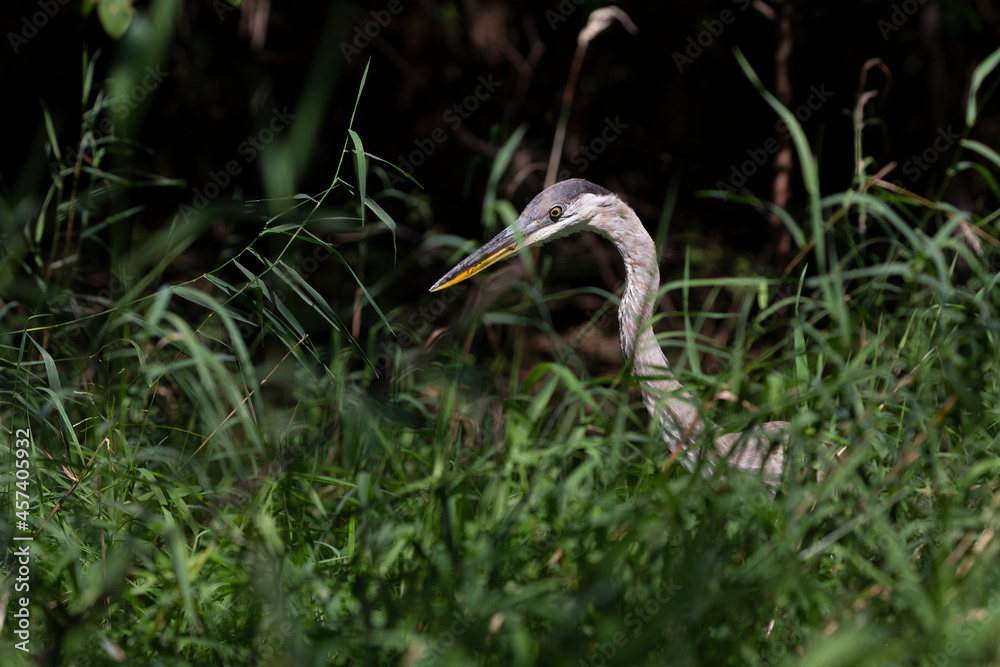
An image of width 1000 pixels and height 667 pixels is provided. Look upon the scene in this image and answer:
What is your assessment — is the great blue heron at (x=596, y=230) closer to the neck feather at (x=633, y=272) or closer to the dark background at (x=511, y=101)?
the neck feather at (x=633, y=272)

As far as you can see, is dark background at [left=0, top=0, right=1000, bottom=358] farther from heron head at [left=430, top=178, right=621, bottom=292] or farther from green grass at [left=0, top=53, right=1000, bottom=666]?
green grass at [left=0, top=53, right=1000, bottom=666]

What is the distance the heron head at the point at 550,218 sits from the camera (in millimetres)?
3312

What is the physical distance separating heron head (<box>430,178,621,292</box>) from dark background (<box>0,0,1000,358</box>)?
69.8 inches

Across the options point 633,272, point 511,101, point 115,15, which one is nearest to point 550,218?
point 633,272

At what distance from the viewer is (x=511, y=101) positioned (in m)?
5.09

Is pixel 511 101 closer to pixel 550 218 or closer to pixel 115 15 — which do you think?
pixel 550 218

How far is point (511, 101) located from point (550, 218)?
191 cm

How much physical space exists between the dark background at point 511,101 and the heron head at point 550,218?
177 cm

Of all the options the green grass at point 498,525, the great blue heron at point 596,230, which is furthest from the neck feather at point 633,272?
the green grass at point 498,525

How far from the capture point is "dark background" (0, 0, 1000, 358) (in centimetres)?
523

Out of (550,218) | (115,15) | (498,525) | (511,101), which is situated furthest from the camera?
(511,101)

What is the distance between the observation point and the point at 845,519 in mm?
1789

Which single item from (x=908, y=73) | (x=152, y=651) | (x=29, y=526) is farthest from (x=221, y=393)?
(x=908, y=73)

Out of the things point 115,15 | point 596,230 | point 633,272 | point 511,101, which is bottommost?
point 633,272
